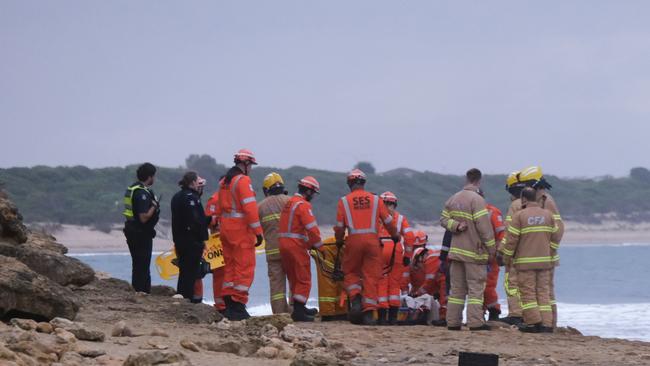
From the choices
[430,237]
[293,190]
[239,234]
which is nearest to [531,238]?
[239,234]

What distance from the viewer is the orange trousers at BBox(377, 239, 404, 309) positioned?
15.4 metres

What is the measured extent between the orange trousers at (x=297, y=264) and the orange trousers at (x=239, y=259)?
2.47 feet

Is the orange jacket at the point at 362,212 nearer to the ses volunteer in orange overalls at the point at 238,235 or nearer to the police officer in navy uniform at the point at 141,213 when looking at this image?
the ses volunteer in orange overalls at the point at 238,235

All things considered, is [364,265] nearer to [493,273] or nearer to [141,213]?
[493,273]

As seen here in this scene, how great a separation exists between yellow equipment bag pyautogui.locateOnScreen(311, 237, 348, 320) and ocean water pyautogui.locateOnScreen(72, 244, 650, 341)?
22.5 feet

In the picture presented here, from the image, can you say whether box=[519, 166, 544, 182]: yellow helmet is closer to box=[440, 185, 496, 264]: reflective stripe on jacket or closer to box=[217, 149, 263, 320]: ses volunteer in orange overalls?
box=[440, 185, 496, 264]: reflective stripe on jacket

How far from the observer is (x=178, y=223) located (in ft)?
50.5

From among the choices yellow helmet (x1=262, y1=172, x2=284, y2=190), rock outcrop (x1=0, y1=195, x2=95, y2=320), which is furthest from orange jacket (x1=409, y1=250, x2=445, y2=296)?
rock outcrop (x1=0, y1=195, x2=95, y2=320)

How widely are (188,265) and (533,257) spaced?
3878 mm

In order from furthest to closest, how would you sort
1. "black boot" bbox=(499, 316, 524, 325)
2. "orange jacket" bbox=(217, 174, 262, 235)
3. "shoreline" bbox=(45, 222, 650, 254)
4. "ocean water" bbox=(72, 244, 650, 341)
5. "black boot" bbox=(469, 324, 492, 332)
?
"shoreline" bbox=(45, 222, 650, 254), "ocean water" bbox=(72, 244, 650, 341), "black boot" bbox=(499, 316, 524, 325), "black boot" bbox=(469, 324, 492, 332), "orange jacket" bbox=(217, 174, 262, 235)

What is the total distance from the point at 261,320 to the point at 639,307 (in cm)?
1731

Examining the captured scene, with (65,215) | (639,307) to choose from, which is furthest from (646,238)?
(639,307)

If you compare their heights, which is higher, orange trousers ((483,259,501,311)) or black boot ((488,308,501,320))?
orange trousers ((483,259,501,311))

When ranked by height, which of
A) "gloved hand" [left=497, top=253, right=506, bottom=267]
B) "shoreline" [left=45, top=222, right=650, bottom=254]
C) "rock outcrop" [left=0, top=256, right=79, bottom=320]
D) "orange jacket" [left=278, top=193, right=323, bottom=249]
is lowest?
"rock outcrop" [left=0, top=256, right=79, bottom=320]
